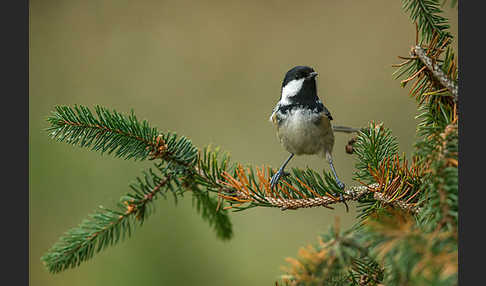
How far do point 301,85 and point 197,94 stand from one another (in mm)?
1469

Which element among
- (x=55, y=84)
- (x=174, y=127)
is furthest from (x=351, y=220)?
(x=55, y=84)

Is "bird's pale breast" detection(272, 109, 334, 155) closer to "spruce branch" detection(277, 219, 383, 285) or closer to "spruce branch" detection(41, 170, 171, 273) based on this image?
"spruce branch" detection(41, 170, 171, 273)

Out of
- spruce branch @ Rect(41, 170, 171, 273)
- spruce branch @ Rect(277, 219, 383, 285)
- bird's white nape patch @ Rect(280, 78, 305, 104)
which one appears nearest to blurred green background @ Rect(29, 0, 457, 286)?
bird's white nape patch @ Rect(280, 78, 305, 104)

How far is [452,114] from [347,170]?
6.42 ft

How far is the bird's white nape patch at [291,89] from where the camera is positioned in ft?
5.97

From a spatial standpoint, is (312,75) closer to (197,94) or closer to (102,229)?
(102,229)

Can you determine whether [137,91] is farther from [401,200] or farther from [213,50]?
[401,200]

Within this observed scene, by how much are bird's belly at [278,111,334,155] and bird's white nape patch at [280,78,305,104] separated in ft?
0.36

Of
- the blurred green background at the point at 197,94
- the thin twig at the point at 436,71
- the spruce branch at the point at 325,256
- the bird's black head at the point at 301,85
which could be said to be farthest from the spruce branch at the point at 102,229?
the blurred green background at the point at 197,94

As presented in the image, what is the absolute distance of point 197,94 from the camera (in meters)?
3.15

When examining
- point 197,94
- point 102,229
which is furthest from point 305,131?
point 197,94

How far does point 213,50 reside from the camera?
3320 mm

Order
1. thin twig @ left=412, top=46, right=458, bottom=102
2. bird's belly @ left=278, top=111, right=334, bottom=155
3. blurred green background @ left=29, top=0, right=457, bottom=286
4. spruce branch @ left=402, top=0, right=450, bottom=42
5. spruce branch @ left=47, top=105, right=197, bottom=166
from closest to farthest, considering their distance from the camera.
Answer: thin twig @ left=412, top=46, right=458, bottom=102 < spruce branch @ left=402, top=0, right=450, bottom=42 < spruce branch @ left=47, top=105, right=197, bottom=166 < bird's belly @ left=278, top=111, right=334, bottom=155 < blurred green background @ left=29, top=0, right=457, bottom=286

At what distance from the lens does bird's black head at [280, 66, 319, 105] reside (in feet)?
5.92
